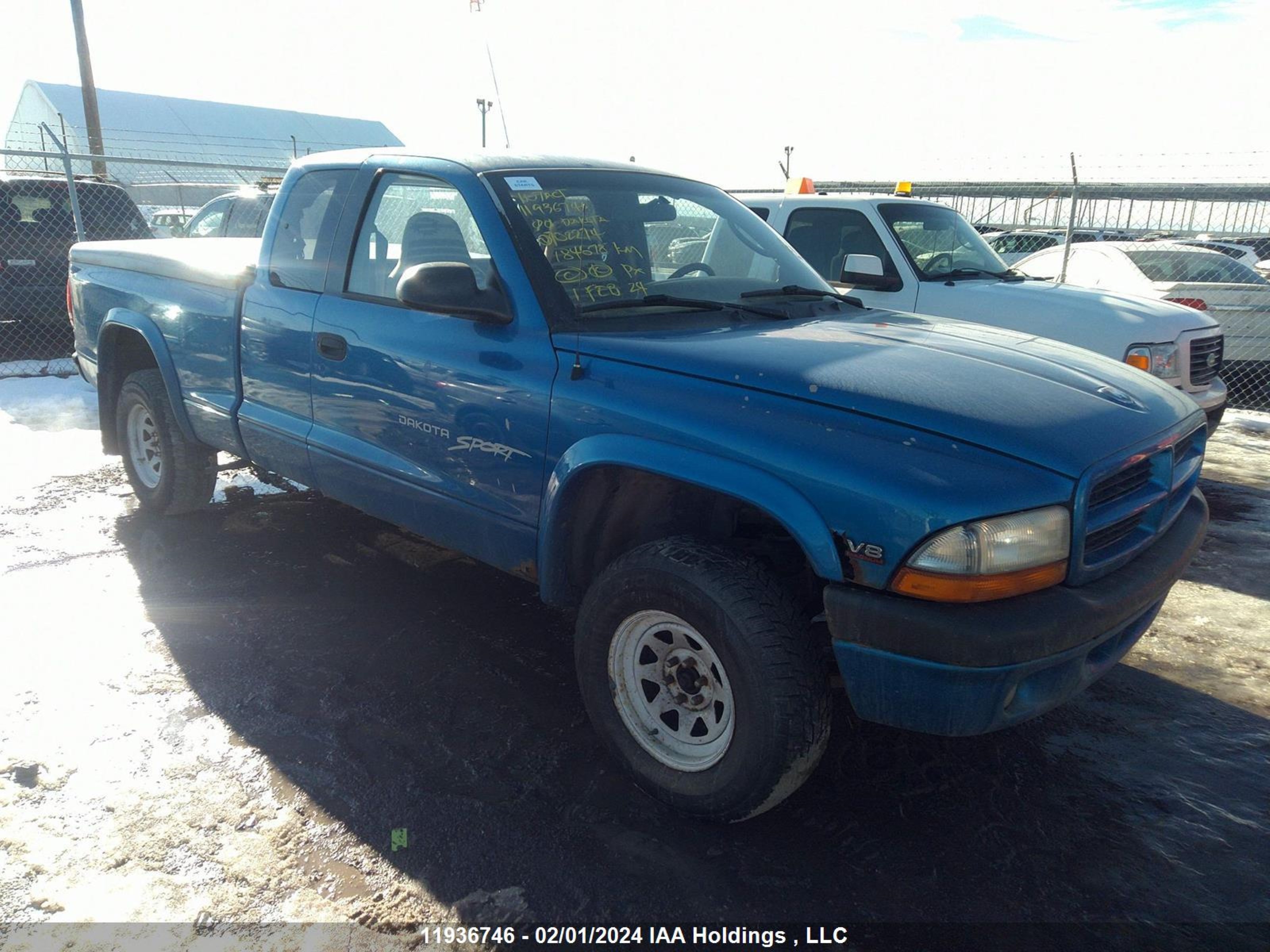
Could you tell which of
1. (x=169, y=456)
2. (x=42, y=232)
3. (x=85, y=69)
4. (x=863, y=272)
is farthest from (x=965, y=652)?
(x=85, y=69)

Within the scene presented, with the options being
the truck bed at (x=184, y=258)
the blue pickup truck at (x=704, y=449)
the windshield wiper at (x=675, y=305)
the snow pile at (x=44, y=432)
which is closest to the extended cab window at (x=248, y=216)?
the snow pile at (x=44, y=432)

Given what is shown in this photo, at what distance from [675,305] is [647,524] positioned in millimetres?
786

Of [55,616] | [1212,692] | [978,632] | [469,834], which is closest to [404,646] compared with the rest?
[469,834]

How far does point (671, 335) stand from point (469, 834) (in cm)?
164

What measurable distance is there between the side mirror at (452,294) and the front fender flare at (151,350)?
85.2 inches

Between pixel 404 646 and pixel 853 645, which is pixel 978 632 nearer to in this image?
pixel 853 645

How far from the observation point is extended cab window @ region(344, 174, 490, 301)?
347 cm

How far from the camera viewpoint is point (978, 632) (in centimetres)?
224

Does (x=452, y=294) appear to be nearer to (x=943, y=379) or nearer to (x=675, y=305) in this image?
(x=675, y=305)

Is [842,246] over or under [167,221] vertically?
over

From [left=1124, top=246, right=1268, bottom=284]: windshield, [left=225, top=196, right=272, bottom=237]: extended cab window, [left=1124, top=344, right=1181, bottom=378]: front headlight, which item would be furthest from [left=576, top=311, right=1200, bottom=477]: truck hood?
[left=225, top=196, right=272, bottom=237]: extended cab window

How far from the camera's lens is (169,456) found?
16.4 feet

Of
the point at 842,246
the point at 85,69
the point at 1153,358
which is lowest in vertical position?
the point at 1153,358

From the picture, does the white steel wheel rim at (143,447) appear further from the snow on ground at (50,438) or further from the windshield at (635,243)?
the windshield at (635,243)
